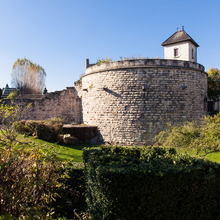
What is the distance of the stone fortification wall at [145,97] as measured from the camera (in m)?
12.9

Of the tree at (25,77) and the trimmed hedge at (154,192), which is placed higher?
the tree at (25,77)

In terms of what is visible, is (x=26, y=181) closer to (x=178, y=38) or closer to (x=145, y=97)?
(x=145, y=97)

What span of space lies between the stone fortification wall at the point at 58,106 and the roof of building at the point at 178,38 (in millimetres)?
11535

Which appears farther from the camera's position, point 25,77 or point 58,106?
point 25,77

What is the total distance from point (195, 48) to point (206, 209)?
21763 millimetres

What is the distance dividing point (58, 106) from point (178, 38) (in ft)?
45.7

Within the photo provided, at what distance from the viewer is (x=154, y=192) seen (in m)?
3.78

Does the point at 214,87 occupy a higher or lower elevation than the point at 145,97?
higher

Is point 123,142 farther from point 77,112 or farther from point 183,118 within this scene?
point 77,112

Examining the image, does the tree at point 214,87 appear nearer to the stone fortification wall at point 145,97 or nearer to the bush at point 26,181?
the stone fortification wall at point 145,97

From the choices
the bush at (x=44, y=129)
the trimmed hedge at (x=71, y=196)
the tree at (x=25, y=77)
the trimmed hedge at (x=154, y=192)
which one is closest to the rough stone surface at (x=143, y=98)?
the bush at (x=44, y=129)

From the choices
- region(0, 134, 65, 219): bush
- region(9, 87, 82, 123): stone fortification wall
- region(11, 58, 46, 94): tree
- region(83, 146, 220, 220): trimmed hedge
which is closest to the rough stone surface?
region(9, 87, 82, 123): stone fortification wall

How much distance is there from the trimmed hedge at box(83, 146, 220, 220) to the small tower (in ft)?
62.5

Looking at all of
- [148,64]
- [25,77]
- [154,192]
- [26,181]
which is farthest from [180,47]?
[25,77]
